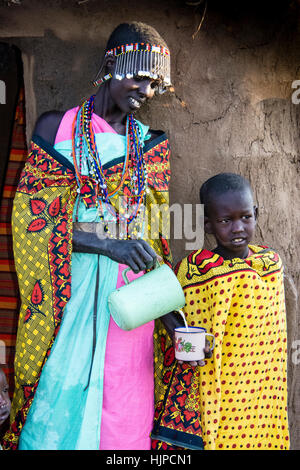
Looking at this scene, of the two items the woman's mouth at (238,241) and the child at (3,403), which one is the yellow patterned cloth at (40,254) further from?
the woman's mouth at (238,241)

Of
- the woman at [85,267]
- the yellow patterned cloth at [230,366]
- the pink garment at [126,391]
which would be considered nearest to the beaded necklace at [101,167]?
the woman at [85,267]

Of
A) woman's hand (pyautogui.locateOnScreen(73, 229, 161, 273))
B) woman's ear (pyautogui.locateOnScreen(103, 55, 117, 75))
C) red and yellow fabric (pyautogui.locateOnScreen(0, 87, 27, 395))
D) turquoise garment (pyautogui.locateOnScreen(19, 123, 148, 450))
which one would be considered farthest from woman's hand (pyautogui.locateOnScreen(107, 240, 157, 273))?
red and yellow fabric (pyautogui.locateOnScreen(0, 87, 27, 395))

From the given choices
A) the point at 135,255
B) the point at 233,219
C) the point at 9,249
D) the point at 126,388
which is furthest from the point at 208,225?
the point at 9,249

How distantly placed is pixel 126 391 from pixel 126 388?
1 cm

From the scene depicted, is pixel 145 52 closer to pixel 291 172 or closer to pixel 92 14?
pixel 92 14

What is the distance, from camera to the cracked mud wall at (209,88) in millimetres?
2771

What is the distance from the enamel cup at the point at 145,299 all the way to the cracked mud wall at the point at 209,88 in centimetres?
78

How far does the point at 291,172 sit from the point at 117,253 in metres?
1.28

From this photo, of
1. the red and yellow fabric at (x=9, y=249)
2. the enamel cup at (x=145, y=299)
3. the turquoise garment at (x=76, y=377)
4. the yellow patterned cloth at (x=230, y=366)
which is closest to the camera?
the enamel cup at (x=145, y=299)

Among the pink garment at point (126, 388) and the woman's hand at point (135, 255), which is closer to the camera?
the woman's hand at point (135, 255)

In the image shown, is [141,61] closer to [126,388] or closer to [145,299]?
[145,299]

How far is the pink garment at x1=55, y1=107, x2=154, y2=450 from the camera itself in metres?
2.09

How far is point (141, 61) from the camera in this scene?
7.17 feet

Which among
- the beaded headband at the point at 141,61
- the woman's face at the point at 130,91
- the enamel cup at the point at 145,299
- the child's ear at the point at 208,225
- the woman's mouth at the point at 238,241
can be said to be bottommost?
the enamel cup at the point at 145,299
